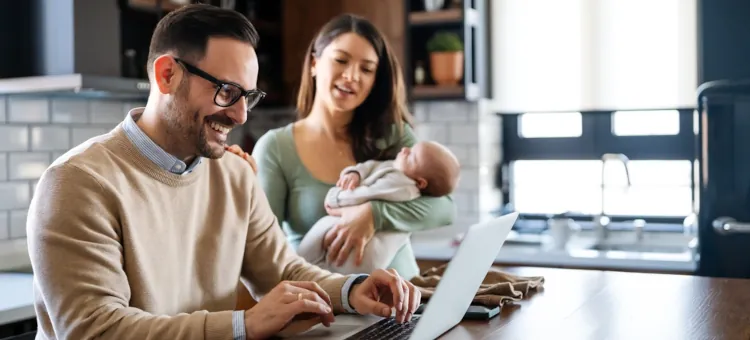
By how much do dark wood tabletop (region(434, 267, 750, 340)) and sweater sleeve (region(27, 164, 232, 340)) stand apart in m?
0.52

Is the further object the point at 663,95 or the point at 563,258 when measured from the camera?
the point at 663,95

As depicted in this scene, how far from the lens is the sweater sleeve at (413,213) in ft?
7.54

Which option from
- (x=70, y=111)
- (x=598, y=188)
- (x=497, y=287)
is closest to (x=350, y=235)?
(x=497, y=287)

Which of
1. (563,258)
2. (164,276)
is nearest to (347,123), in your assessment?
(164,276)

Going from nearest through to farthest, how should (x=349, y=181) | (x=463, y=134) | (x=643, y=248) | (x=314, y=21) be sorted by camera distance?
(x=349, y=181) < (x=643, y=248) < (x=463, y=134) < (x=314, y=21)

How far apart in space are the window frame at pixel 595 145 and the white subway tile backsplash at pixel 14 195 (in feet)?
7.34

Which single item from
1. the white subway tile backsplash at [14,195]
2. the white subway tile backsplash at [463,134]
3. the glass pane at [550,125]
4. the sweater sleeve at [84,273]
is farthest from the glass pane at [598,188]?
the sweater sleeve at [84,273]

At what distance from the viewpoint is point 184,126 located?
1736mm

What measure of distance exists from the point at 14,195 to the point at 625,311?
239 cm

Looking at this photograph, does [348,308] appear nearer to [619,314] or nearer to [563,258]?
[619,314]

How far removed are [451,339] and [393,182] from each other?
2.55 feet

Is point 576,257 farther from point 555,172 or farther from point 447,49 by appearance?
point 447,49

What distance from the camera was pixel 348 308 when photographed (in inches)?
73.1

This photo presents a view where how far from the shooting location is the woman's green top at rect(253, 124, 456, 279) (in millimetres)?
2381
